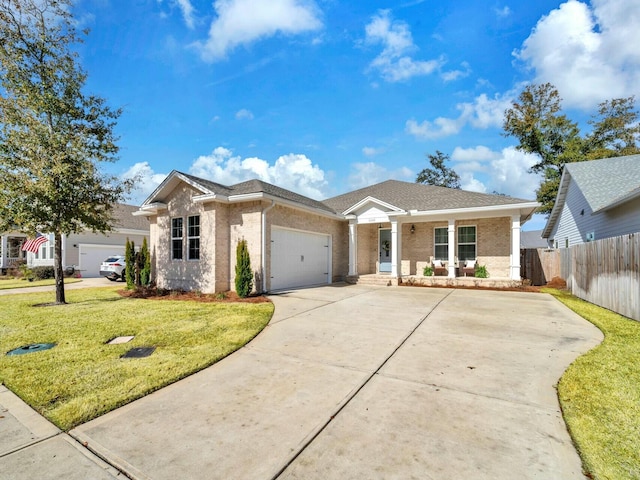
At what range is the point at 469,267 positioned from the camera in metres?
14.3

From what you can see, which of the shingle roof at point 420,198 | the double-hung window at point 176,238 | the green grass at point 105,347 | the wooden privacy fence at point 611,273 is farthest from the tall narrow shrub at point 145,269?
the wooden privacy fence at point 611,273

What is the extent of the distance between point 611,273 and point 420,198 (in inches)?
348

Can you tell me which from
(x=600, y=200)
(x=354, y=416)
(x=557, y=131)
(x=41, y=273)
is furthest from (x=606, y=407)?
(x=557, y=131)

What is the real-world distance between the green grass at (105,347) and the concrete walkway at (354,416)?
37 cm

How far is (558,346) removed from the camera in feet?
17.0

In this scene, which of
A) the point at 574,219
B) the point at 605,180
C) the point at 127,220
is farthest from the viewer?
the point at 127,220

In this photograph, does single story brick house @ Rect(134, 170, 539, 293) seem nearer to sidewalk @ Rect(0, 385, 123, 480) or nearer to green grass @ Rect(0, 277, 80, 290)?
green grass @ Rect(0, 277, 80, 290)

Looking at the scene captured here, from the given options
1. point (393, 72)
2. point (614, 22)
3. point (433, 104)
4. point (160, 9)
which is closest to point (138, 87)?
point (160, 9)

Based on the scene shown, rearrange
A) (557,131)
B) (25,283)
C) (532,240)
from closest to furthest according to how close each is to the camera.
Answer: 1. (25,283)
2. (557,131)
3. (532,240)

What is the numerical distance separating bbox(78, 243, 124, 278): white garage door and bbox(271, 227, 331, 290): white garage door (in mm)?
16935

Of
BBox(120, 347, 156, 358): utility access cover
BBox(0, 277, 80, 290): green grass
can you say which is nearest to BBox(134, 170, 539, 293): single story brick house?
BBox(120, 347, 156, 358): utility access cover

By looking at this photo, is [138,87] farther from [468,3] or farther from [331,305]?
[468,3]

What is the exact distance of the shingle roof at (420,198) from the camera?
1370cm

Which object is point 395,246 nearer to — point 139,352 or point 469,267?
point 469,267
